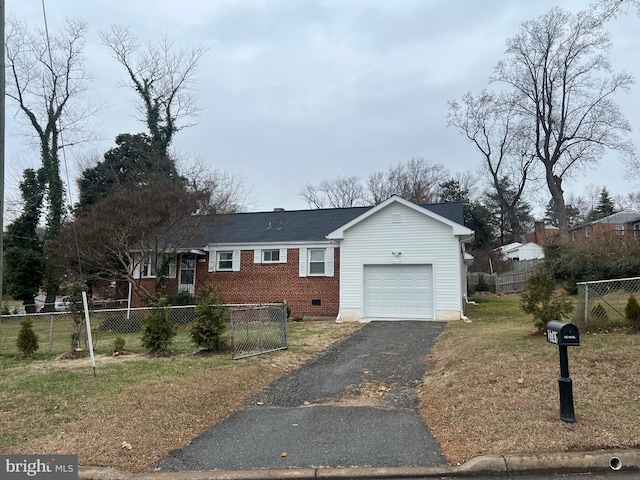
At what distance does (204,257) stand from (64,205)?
13.7 metres

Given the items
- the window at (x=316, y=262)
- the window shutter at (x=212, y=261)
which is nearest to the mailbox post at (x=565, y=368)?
the window at (x=316, y=262)

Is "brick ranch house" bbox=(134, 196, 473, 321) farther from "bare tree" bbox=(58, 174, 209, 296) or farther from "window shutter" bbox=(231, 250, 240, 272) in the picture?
"bare tree" bbox=(58, 174, 209, 296)

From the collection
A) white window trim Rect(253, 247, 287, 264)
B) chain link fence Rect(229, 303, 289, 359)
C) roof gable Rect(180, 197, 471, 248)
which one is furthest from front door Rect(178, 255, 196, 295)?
chain link fence Rect(229, 303, 289, 359)

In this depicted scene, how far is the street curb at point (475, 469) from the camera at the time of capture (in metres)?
4.05

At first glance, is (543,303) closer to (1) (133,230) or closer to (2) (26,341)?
(2) (26,341)

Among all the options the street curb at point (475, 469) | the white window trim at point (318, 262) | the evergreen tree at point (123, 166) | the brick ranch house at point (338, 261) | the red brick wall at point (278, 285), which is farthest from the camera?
the evergreen tree at point (123, 166)

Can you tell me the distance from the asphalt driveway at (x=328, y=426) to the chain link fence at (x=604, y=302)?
3.61 m

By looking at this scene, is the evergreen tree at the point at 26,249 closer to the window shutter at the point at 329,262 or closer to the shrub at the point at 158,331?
the window shutter at the point at 329,262

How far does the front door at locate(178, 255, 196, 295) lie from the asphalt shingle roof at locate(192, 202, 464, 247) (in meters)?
1.30

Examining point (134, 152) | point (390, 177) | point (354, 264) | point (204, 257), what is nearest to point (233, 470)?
point (354, 264)

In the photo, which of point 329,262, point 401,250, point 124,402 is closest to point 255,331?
point 124,402

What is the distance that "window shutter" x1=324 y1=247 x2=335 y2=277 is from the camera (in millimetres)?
19134

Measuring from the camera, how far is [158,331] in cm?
988

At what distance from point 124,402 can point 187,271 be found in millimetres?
15768
